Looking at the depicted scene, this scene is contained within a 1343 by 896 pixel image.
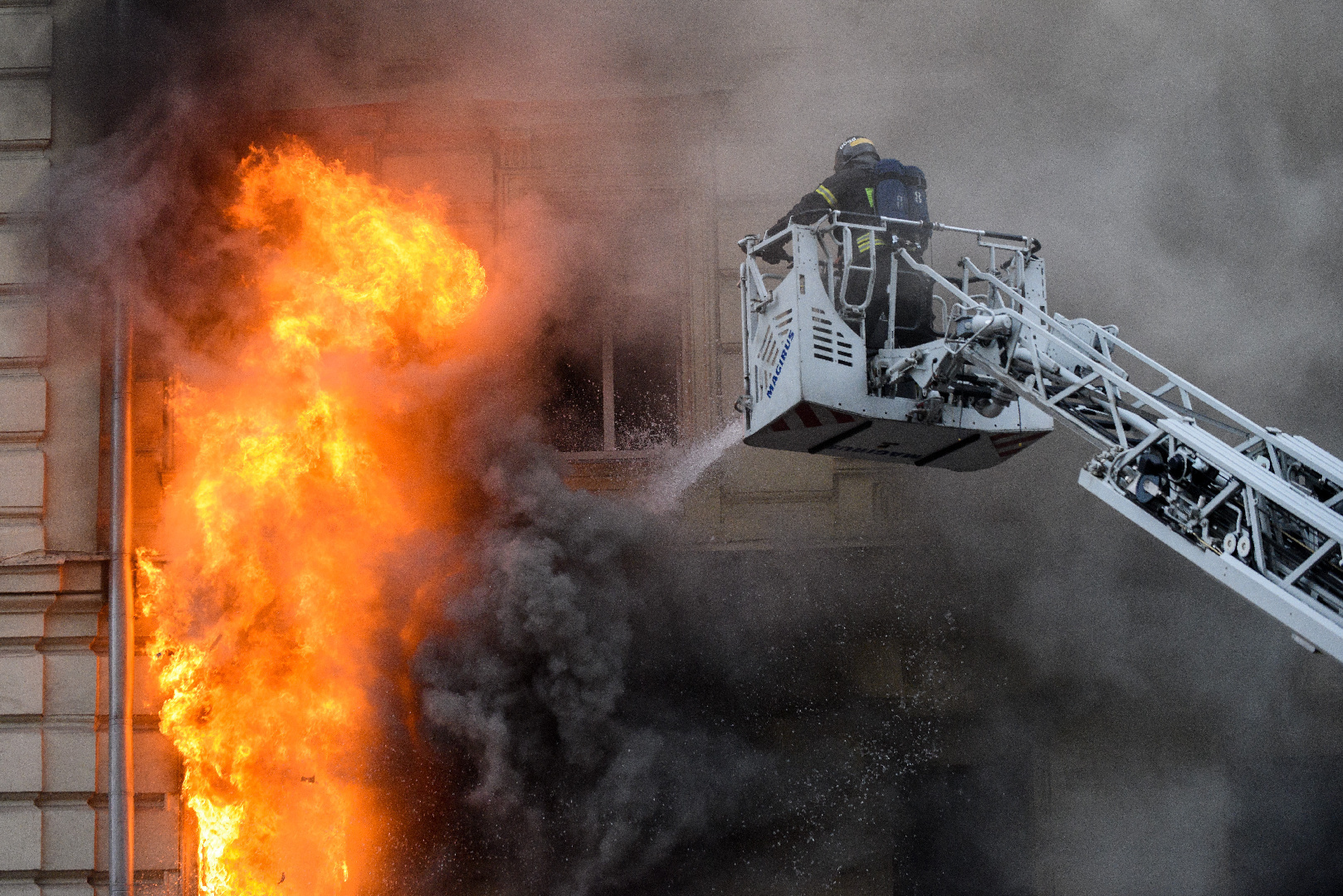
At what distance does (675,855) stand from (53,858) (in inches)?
181

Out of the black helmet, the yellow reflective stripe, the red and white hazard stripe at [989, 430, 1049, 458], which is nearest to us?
the yellow reflective stripe

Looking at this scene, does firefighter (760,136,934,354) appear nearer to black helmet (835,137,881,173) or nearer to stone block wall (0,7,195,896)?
black helmet (835,137,881,173)

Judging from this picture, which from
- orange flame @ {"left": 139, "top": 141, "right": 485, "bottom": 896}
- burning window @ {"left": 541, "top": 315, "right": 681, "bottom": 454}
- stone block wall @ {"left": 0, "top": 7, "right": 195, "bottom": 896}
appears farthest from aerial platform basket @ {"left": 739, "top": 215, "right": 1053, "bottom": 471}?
stone block wall @ {"left": 0, "top": 7, "right": 195, "bottom": 896}

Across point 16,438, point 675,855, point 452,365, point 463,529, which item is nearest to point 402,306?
point 452,365

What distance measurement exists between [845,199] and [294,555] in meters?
4.44

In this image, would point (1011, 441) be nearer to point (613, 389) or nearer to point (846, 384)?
point (846, 384)

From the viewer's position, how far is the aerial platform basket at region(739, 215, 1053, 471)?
4.56 m

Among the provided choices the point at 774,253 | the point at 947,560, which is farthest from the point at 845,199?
the point at 947,560

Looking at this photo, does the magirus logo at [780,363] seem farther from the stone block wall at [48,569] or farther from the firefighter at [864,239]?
the stone block wall at [48,569]

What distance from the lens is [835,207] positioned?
16.0 ft

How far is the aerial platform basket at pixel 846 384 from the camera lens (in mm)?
4559

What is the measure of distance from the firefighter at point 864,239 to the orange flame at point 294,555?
3.11 meters

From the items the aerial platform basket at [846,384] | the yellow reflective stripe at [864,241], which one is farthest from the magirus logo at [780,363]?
the yellow reflective stripe at [864,241]

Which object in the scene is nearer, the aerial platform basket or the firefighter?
the aerial platform basket
